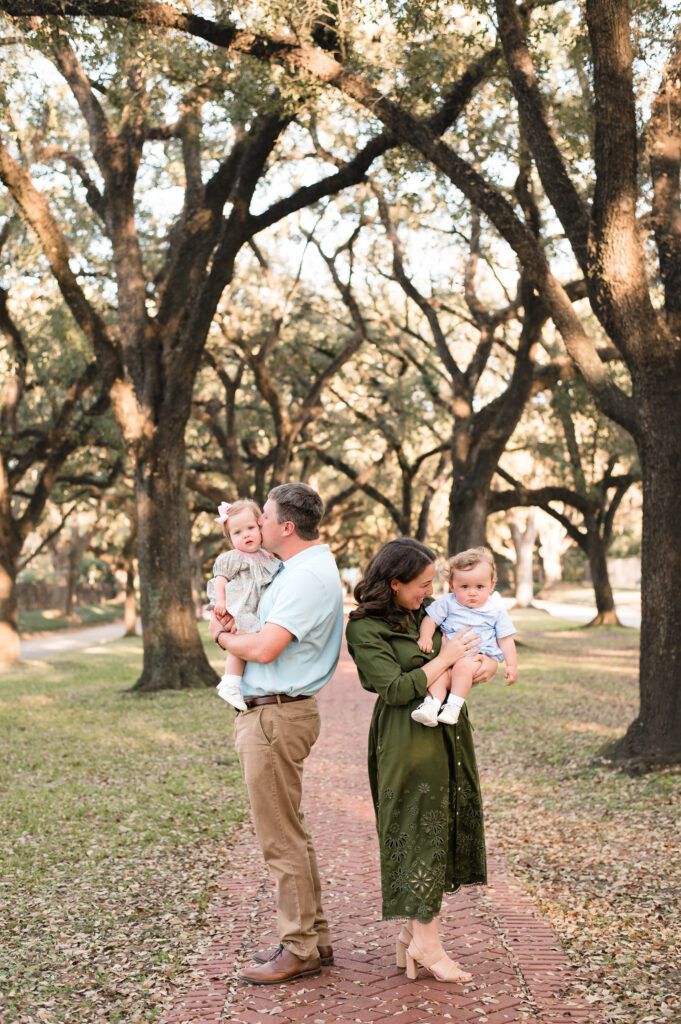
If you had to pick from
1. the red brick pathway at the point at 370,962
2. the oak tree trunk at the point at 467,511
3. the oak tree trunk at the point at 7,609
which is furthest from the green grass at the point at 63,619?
the red brick pathway at the point at 370,962

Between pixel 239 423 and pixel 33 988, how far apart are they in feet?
83.1

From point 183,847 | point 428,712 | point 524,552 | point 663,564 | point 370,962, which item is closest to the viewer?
point 428,712

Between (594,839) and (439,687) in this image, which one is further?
(594,839)

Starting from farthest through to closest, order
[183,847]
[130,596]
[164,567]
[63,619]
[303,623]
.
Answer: [63,619], [130,596], [164,567], [183,847], [303,623]

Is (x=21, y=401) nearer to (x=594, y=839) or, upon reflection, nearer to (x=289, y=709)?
(x=594, y=839)

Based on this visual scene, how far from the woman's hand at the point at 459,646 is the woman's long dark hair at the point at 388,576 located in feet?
0.69

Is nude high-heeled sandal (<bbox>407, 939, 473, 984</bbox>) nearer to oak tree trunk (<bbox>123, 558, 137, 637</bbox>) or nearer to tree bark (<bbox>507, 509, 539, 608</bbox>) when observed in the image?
oak tree trunk (<bbox>123, 558, 137, 637</bbox>)

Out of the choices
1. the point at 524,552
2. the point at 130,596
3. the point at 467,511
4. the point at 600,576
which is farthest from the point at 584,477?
the point at 524,552

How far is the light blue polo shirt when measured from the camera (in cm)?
417

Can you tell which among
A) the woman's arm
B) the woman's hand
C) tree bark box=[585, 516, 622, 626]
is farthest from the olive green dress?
tree bark box=[585, 516, 622, 626]

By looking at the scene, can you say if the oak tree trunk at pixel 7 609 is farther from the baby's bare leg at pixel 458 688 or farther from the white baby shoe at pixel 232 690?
the baby's bare leg at pixel 458 688

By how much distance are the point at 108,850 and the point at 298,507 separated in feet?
11.4

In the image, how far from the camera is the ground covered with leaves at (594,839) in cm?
452

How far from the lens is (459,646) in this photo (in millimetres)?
4125
